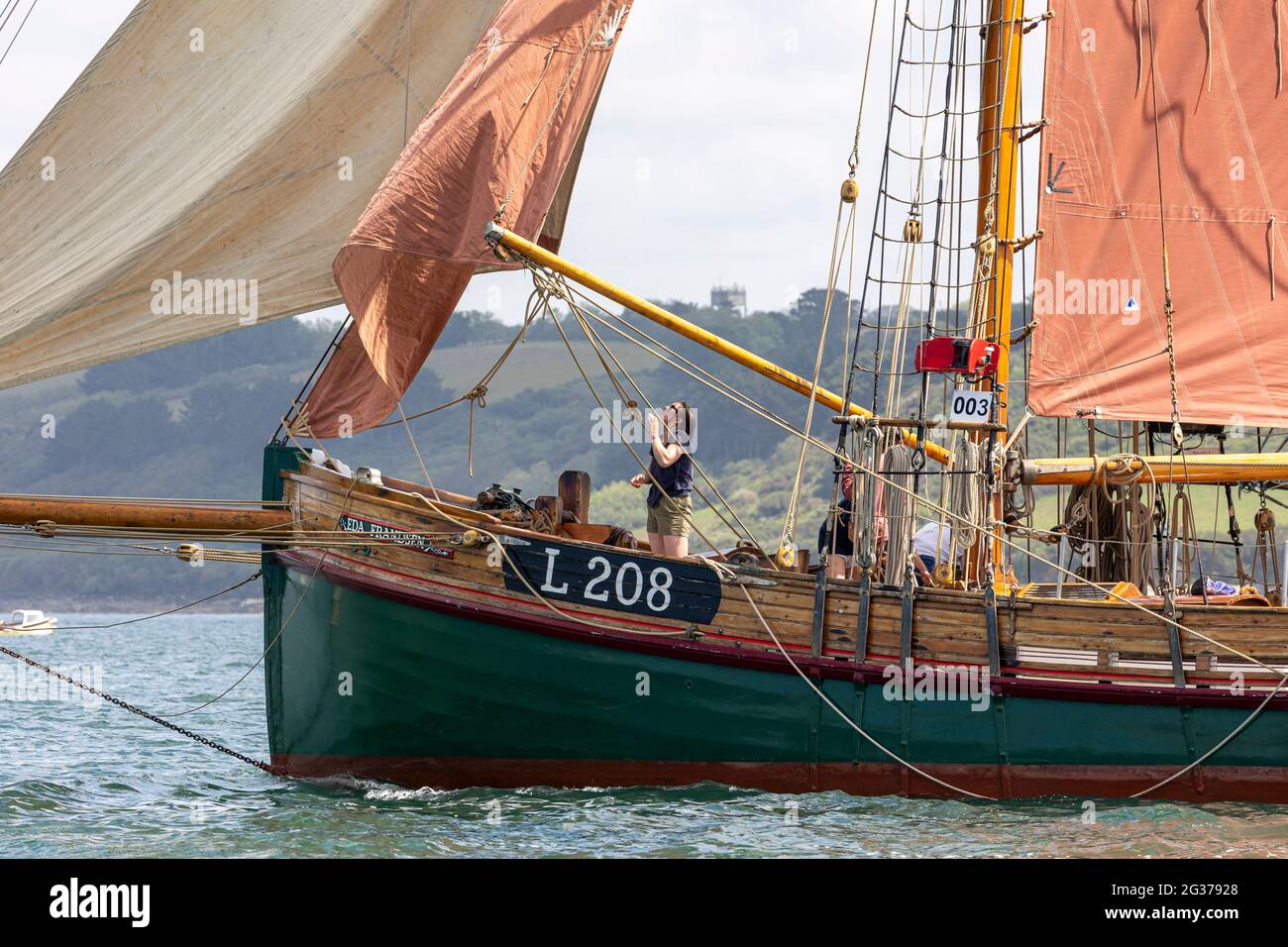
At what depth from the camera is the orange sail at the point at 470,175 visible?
40.3ft

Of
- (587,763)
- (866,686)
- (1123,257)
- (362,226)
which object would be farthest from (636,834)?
(1123,257)

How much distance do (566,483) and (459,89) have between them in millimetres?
3436

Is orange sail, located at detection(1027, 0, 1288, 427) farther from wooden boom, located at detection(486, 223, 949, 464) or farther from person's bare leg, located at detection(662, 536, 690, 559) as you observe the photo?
person's bare leg, located at detection(662, 536, 690, 559)

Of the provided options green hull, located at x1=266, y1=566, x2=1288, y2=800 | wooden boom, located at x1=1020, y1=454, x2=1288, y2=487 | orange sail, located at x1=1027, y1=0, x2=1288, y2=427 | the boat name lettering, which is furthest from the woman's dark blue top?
orange sail, located at x1=1027, y1=0, x2=1288, y2=427

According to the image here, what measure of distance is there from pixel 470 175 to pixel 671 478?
2.96 m

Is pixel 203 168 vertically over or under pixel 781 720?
over

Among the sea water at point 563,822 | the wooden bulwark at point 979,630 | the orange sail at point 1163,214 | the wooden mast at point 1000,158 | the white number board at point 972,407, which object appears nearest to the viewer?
the sea water at point 563,822

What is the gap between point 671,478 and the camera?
12.8 meters

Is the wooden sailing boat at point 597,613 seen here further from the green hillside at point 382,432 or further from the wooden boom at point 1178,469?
the green hillside at point 382,432

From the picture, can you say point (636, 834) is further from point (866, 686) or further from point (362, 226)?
point (362, 226)

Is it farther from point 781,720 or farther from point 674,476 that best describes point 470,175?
point 781,720

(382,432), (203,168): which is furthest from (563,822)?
(382,432)

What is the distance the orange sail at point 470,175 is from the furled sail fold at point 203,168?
3.02 ft

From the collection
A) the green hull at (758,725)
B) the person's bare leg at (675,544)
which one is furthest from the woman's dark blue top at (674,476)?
the green hull at (758,725)
